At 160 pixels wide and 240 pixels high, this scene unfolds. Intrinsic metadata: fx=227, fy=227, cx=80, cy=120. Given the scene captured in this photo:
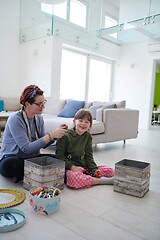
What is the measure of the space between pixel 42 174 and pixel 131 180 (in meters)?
0.64

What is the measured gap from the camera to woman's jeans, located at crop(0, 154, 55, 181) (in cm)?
168

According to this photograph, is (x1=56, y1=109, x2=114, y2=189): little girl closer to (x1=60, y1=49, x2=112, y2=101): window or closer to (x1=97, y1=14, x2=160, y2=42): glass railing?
(x1=97, y1=14, x2=160, y2=42): glass railing

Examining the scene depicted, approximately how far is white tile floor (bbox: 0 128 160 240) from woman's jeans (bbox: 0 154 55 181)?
0.09m

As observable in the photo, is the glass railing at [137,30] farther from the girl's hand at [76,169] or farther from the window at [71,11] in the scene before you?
the girl's hand at [76,169]

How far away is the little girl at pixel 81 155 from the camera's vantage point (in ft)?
5.88

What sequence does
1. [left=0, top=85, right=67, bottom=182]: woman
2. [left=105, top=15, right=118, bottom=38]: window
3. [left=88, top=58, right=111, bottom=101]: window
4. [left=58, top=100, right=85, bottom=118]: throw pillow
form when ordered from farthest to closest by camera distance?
[left=88, top=58, right=111, bottom=101]: window, [left=105, top=15, right=118, bottom=38]: window, [left=58, top=100, right=85, bottom=118]: throw pillow, [left=0, top=85, right=67, bottom=182]: woman

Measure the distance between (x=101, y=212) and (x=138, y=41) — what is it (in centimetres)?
640

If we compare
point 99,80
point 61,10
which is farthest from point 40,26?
point 99,80

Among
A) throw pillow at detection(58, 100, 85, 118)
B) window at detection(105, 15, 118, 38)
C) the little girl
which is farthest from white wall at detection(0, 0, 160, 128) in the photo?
the little girl

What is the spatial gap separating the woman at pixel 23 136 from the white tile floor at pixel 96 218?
6.4 inches

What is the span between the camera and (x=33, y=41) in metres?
5.27

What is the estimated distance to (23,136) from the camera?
1651mm

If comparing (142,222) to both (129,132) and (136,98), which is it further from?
(136,98)

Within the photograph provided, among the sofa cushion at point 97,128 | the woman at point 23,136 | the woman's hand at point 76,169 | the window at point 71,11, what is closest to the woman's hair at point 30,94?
the woman at point 23,136
